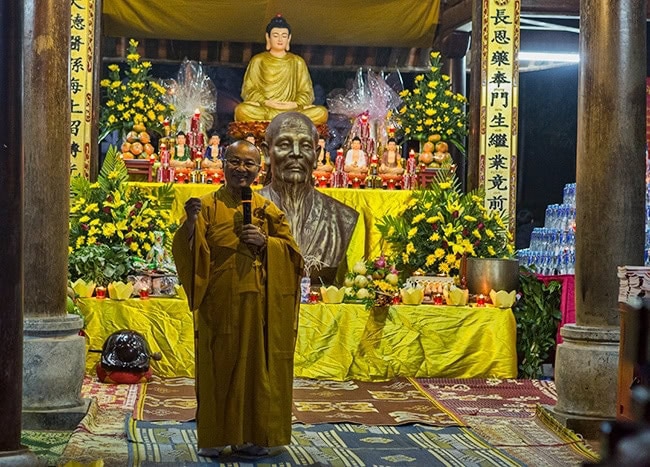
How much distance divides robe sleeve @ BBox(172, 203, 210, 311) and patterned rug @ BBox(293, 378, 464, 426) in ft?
5.31

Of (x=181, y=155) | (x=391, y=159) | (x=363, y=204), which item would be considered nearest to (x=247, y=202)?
(x=363, y=204)

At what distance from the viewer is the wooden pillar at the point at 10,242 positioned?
3.98 meters

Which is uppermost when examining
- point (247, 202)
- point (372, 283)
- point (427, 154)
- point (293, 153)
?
point (427, 154)

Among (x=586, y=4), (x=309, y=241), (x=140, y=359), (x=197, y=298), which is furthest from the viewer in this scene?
(x=309, y=241)

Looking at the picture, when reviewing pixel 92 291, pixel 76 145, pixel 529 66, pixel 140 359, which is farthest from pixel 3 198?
pixel 529 66

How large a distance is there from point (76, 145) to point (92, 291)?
6.79 feet

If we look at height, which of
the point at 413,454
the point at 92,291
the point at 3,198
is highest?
the point at 3,198

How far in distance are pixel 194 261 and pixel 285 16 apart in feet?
26.2

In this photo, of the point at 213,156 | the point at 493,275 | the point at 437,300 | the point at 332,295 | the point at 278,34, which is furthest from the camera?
the point at 278,34

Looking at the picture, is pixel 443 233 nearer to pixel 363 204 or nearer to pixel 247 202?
pixel 363 204

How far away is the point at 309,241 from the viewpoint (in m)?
9.00

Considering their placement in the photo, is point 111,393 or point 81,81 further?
point 81,81

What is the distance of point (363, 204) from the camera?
969 centimetres

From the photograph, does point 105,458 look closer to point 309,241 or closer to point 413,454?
point 413,454
